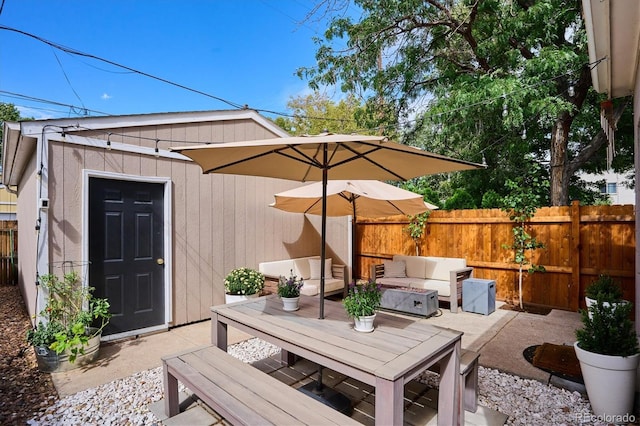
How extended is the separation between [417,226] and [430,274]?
3.99ft

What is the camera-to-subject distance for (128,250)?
446 cm

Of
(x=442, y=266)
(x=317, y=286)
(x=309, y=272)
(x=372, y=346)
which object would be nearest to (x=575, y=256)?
(x=442, y=266)

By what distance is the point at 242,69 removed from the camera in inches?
436

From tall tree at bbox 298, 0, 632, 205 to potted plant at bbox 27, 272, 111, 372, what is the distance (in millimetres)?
5834

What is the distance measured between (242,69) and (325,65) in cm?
400

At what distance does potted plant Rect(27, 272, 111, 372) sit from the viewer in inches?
136

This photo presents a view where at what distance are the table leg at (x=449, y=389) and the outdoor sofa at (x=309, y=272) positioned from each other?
137 inches

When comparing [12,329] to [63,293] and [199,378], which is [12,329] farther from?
[199,378]

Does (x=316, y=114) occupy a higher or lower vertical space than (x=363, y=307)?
higher

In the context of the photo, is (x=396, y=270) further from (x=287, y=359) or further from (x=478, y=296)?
(x=287, y=359)

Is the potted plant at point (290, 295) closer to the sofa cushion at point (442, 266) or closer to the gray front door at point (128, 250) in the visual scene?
the gray front door at point (128, 250)

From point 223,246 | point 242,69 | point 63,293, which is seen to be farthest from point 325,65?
point 63,293

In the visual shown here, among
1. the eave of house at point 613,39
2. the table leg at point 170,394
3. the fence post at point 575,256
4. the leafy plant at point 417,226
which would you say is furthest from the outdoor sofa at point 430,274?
the table leg at point 170,394

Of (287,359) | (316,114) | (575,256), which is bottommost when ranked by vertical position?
(287,359)
